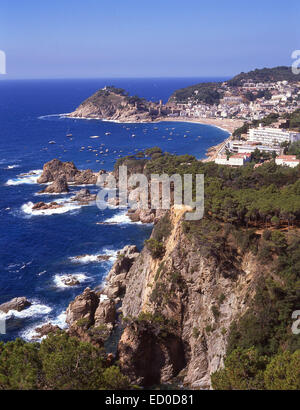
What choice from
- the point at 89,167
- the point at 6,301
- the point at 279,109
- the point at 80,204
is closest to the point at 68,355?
the point at 6,301

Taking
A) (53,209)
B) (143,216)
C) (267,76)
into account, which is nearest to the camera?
(143,216)

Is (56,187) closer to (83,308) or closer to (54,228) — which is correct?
(54,228)

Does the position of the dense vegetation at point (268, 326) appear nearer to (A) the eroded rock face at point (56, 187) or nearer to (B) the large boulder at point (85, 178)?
(A) the eroded rock face at point (56, 187)

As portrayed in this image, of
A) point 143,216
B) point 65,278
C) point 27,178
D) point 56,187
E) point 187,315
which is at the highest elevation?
point 27,178

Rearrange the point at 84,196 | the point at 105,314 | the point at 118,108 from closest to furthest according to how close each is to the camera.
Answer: the point at 105,314 < the point at 84,196 < the point at 118,108

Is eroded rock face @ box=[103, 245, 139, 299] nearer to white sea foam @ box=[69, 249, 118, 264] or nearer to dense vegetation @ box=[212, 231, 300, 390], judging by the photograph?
white sea foam @ box=[69, 249, 118, 264]

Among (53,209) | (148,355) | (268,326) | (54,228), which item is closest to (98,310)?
(148,355)
